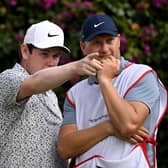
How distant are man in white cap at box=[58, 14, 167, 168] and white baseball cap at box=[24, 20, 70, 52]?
1.30 ft

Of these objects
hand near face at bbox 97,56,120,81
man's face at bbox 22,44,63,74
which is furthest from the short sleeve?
man's face at bbox 22,44,63,74

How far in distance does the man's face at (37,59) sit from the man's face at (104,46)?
45 centimetres

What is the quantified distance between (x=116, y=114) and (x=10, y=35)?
3.16m

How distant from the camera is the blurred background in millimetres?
7016

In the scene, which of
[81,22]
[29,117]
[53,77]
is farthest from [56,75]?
[81,22]

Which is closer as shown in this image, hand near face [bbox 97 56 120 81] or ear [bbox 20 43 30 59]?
hand near face [bbox 97 56 120 81]

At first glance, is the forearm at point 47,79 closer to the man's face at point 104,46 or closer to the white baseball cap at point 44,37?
the man's face at point 104,46

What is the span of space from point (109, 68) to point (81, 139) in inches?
15.5

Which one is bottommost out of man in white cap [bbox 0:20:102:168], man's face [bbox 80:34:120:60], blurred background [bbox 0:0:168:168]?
blurred background [bbox 0:0:168:168]

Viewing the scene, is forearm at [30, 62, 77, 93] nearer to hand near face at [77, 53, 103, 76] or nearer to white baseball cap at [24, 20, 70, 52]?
hand near face at [77, 53, 103, 76]

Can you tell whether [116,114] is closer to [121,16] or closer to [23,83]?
[23,83]

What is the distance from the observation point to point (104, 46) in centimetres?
426

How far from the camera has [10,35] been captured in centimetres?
705

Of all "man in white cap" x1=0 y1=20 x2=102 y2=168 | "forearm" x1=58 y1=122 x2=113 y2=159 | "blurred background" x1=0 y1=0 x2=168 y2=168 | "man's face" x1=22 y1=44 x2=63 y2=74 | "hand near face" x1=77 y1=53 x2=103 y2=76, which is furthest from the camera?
"blurred background" x1=0 y1=0 x2=168 y2=168
